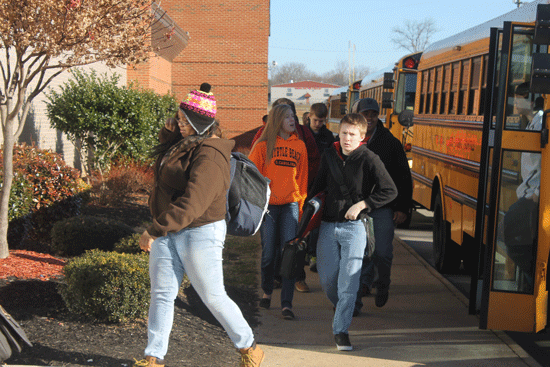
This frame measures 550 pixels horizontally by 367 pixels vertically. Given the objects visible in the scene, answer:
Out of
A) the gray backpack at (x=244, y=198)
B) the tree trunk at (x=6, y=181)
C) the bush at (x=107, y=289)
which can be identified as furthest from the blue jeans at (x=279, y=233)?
the tree trunk at (x=6, y=181)

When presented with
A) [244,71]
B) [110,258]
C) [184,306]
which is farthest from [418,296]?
[244,71]

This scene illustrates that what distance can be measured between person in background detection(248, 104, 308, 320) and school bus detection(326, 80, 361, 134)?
16.5 meters

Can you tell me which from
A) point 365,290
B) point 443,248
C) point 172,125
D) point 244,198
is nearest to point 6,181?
point 172,125

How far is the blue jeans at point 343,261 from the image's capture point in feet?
16.0

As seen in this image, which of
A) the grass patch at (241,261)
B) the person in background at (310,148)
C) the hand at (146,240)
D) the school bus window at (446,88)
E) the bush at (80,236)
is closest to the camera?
the hand at (146,240)

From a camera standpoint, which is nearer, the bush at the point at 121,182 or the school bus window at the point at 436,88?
the school bus window at the point at 436,88

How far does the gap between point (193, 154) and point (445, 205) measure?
4.94 metres

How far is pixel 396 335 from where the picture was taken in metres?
5.39

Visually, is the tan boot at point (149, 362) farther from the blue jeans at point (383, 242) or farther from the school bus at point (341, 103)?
the school bus at point (341, 103)

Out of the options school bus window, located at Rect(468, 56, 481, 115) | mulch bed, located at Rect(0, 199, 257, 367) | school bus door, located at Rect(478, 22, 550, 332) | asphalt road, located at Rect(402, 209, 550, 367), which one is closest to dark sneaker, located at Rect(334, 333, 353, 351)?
mulch bed, located at Rect(0, 199, 257, 367)

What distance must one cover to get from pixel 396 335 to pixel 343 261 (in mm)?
952

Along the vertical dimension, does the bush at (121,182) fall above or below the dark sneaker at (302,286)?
above

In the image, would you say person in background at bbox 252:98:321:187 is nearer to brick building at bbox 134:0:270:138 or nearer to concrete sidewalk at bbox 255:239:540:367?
concrete sidewalk at bbox 255:239:540:367

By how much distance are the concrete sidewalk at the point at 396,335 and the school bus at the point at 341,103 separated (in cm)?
1619
